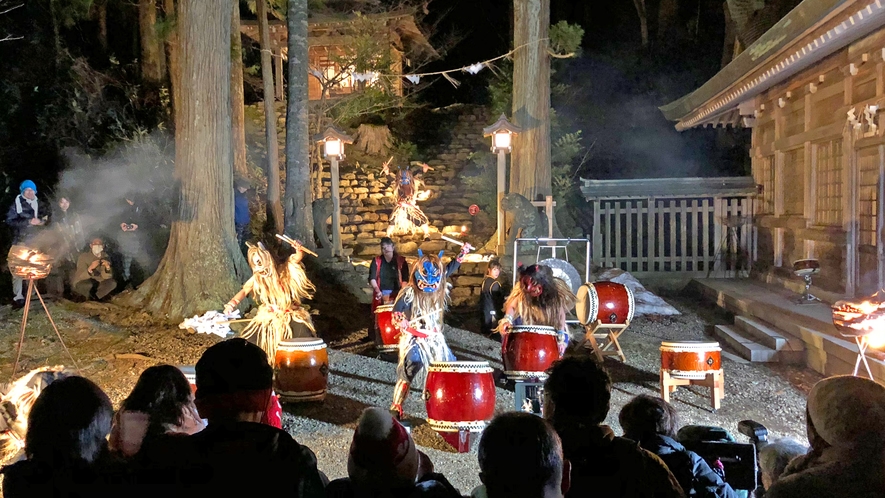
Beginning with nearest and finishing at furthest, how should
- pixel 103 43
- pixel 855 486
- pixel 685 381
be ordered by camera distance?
pixel 855 486 → pixel 685 381 → pixel 103 43

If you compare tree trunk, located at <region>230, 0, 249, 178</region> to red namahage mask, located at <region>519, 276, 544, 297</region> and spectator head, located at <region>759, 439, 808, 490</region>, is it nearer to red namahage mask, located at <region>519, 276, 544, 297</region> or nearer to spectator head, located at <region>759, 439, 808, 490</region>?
red namahage mask, located at <region>519, 276, 544, 297</region>

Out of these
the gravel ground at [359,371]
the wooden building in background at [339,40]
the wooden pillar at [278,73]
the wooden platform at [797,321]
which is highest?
the wooden building in background at [339,40]

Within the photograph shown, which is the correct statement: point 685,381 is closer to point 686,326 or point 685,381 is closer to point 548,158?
point 686,326

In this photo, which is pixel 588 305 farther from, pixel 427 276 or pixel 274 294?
pixel 274 294

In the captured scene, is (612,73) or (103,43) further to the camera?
(612,73)

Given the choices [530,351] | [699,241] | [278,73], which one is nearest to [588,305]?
[530,351]

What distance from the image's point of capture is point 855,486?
2311 mm

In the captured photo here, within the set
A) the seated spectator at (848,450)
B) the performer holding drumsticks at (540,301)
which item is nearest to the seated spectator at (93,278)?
the performer holding drumsticks at (540,301)

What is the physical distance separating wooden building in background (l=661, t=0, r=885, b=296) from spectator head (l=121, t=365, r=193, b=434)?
6381 millimetres

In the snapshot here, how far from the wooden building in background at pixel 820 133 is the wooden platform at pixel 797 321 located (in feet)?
1.81

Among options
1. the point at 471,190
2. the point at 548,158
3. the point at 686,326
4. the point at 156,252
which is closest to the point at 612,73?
the point at 471,190

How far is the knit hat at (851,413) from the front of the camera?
234 cm

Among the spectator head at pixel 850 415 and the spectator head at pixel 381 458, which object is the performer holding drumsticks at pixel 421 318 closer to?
the spectator head at pixel 381 458

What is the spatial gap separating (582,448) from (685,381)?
4689mm
